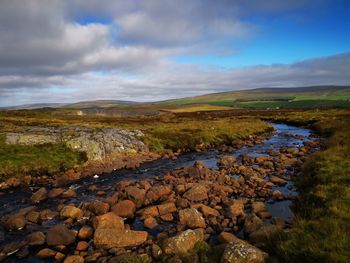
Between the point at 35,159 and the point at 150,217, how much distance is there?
17.3 metres

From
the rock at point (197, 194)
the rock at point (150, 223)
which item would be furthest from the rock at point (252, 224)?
the rock at point (197, 194)

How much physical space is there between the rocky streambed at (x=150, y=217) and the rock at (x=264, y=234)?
1.2 inches

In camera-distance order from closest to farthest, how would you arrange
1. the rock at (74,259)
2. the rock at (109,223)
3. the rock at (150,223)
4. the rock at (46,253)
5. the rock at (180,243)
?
the rock at (180,243)
the rock at (74,259)
the rock at (46,253)
the rock at (109,223)
the rock at (150,223)

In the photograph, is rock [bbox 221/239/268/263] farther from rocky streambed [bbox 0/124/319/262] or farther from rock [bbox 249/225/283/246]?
rock [bbox 249/225/283/246]

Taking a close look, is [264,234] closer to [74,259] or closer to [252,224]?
[252,224]

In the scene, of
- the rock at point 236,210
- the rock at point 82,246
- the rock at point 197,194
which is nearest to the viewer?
the rock at point 82,246

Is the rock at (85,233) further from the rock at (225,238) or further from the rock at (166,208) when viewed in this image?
the rock at (225,238)

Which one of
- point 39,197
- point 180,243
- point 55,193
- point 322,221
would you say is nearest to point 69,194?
point 55,193

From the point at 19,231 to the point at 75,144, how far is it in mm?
18135

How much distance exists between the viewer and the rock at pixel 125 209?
53.8 feet

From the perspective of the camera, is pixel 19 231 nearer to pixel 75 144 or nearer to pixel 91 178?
pixel 91 178

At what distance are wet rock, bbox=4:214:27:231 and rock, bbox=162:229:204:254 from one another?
27.8 feet

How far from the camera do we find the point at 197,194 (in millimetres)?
19031

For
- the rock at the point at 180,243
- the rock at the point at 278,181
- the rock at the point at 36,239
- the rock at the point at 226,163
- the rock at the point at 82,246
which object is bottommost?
the rock at the point at 226,163
